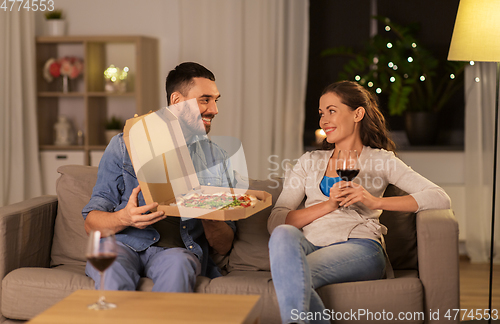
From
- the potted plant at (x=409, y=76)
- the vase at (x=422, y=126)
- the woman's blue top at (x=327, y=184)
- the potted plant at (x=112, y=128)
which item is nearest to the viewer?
the woman's blue top at (x=327, y=184)

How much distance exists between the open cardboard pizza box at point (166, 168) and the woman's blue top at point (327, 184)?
270 mm

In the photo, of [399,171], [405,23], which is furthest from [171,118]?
[405,23]

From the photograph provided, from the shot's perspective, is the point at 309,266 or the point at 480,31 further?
the point at 480,31

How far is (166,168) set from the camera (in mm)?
1720

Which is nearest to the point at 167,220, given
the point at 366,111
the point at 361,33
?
the point at 366,111

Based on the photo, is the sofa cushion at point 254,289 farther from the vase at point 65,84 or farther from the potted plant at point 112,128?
the vase at point 65,84

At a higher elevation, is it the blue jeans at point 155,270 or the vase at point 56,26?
the vase at point 56,26

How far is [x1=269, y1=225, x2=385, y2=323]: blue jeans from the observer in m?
1.50

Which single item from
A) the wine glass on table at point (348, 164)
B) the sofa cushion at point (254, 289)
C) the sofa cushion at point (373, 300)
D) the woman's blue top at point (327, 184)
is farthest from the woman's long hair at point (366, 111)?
the sofa cushion at point (254, 289)

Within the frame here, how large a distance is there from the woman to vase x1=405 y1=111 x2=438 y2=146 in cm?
180

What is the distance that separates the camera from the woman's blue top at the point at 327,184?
6.32 feet

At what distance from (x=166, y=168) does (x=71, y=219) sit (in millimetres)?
624

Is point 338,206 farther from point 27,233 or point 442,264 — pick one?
point 27,233

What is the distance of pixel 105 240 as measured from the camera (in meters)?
1.18
